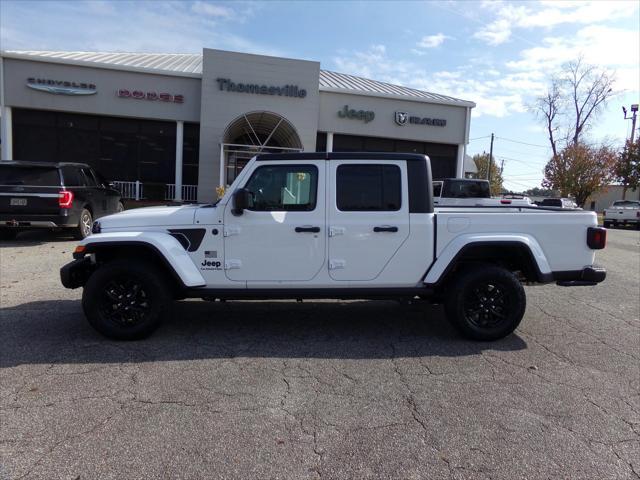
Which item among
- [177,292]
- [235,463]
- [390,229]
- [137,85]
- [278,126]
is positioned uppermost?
[137,85]

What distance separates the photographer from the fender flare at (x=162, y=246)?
4.74 m

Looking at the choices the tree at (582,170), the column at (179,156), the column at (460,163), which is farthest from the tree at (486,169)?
the column at (179,156)

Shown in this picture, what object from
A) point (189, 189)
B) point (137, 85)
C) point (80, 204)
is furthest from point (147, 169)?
point (80, 204)

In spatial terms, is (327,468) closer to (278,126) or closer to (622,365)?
(622,365)

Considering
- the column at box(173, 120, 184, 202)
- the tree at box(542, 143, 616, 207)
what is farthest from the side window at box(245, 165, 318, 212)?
the tree at box(542, 143, 616, 207)

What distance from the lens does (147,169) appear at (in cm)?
2045

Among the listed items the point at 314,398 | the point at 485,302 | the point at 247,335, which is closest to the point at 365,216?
the point at 485,302

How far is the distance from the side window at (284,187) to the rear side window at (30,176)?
25.2 ft

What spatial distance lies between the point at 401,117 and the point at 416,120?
85cm

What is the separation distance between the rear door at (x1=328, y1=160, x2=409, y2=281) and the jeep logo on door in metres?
17.3

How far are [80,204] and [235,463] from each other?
10.1 m

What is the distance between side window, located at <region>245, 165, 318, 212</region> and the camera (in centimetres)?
496

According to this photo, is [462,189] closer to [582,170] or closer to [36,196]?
[36,196]

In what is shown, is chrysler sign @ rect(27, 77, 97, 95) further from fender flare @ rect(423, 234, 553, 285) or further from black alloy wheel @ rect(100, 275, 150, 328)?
fender flare @ rect(423, 234, 553, 285)
